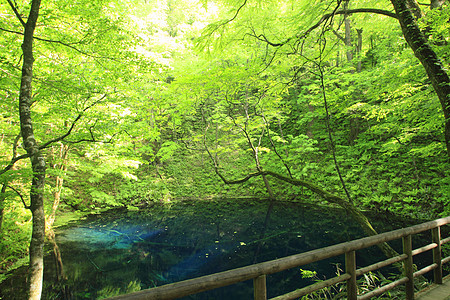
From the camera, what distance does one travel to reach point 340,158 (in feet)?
36.7

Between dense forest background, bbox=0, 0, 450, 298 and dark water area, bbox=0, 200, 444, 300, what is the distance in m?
1.30

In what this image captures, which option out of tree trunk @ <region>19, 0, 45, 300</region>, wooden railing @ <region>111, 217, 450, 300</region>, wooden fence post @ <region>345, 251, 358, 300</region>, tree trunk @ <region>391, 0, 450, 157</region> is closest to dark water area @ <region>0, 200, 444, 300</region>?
wooden railing @ <region>111, 217, 450, 300</region>

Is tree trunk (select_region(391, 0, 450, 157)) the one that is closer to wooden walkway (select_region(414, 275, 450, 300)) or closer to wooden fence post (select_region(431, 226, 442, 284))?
wooden fence post (select_region(431, 226, 442, 284))

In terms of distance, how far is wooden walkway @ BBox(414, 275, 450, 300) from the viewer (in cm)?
234

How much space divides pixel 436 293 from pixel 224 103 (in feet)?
32.2

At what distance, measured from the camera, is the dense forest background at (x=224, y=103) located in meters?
4.81

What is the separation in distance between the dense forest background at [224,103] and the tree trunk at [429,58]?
137 millimetres

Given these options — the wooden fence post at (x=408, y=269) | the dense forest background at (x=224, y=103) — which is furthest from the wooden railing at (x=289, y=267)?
the dense forest background at (x=224, y=103)

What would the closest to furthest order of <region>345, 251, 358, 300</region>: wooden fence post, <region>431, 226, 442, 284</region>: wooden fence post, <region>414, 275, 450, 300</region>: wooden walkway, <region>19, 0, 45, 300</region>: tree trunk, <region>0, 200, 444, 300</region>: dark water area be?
1. <region>345, 251, 358, 300</region>: wooden fence post
2. <region>414, 275, 450, 300</region>: wooden walkway
3. <region>431, 226, 442, 284</region>: wooden fence post
4. <region>19, 0, 45, 300</region>: tree trunk
5. <region>0, 200, 444, 300</region>: dark water area

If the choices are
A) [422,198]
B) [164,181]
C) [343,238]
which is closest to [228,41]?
[343,238]

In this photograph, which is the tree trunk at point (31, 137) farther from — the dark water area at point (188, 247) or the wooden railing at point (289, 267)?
the wooden railing at point (289, 267)

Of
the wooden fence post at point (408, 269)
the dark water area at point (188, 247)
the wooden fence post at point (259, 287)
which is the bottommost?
the dark water area at point (188, 247)

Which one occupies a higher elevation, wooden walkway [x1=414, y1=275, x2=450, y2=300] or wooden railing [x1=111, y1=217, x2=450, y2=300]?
wooden railing [x1=111, y1=217, x2=450, y2=300]

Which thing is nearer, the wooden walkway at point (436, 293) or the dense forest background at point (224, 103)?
the wooden walkway at point (436, 293)
